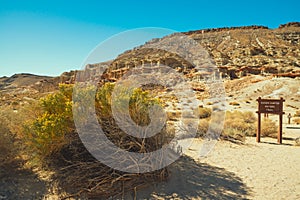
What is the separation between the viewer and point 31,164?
5480 millimetres

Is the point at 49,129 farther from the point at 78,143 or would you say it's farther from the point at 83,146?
the point at 83,146

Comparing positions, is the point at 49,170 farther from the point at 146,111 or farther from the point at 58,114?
the point at 146,111

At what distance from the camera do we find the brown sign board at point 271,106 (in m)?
9.30

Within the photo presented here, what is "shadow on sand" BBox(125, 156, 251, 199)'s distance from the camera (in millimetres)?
4816

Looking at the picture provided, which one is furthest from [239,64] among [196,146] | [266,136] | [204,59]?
[196,146]

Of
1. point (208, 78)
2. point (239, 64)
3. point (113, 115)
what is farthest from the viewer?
point (239, 64)

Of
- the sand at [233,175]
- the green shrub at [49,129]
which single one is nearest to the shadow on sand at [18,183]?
the green shrub at [49,129]

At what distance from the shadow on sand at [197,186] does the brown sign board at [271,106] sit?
14.2 ft

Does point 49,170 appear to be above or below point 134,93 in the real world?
below

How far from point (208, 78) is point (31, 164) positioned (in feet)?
122

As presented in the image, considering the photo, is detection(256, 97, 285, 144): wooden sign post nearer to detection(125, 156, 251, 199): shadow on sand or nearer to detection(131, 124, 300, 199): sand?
detection(131, 124, 300, 199): sand

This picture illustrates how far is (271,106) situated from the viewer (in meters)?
9.48

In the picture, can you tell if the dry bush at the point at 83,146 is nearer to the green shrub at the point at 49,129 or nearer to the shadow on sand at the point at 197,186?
the green shrub at the point at 49,129

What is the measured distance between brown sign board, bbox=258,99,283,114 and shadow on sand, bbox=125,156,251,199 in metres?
4.32
